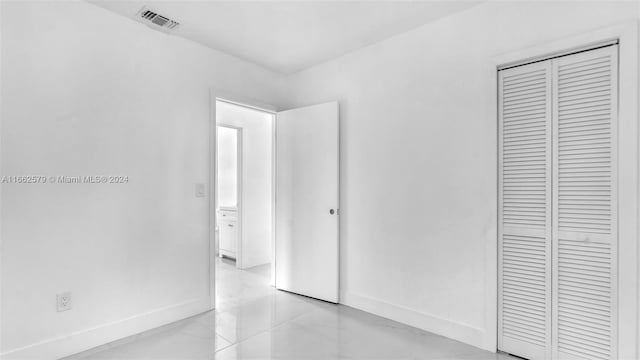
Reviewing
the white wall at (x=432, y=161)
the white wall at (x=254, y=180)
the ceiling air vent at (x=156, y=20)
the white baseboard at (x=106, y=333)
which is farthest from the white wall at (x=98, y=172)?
the white wall at (x=254, y=180)

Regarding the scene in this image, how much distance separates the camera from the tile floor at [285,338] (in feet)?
7.45

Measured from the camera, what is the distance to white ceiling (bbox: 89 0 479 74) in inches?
93.0

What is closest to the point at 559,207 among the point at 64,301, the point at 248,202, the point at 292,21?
the point at 292,21

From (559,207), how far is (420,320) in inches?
51.7

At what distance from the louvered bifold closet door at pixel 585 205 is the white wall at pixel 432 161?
1.01ft

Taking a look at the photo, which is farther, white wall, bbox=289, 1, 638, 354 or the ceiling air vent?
the ceiling air vent

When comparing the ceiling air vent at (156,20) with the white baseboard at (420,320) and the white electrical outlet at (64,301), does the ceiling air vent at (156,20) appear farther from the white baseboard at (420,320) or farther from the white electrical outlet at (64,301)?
the white baseboard at (420,320)

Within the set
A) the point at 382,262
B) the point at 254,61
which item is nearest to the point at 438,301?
the point at 382,262

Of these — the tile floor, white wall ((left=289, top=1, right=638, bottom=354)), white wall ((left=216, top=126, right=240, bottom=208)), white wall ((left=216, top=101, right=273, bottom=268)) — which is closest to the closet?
white wall ((left=289, top=1, right=638, bottom=354))

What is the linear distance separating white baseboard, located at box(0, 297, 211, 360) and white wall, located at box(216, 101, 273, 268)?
1734 millimetres

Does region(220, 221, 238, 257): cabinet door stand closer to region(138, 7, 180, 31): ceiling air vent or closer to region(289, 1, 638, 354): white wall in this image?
region(289, 1, 638, 354): white wall

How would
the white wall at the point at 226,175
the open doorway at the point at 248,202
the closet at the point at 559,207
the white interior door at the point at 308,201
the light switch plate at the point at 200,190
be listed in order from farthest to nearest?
the white wall at the point at 226,175, the open doorway at the point at 248,202, the white interior door at the point at 308,201, the light switch plate at the point at 200,190, the closet at the point at 559,207

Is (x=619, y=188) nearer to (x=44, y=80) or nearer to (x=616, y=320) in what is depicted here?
(x=616, y=320)

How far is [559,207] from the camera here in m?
2.07
